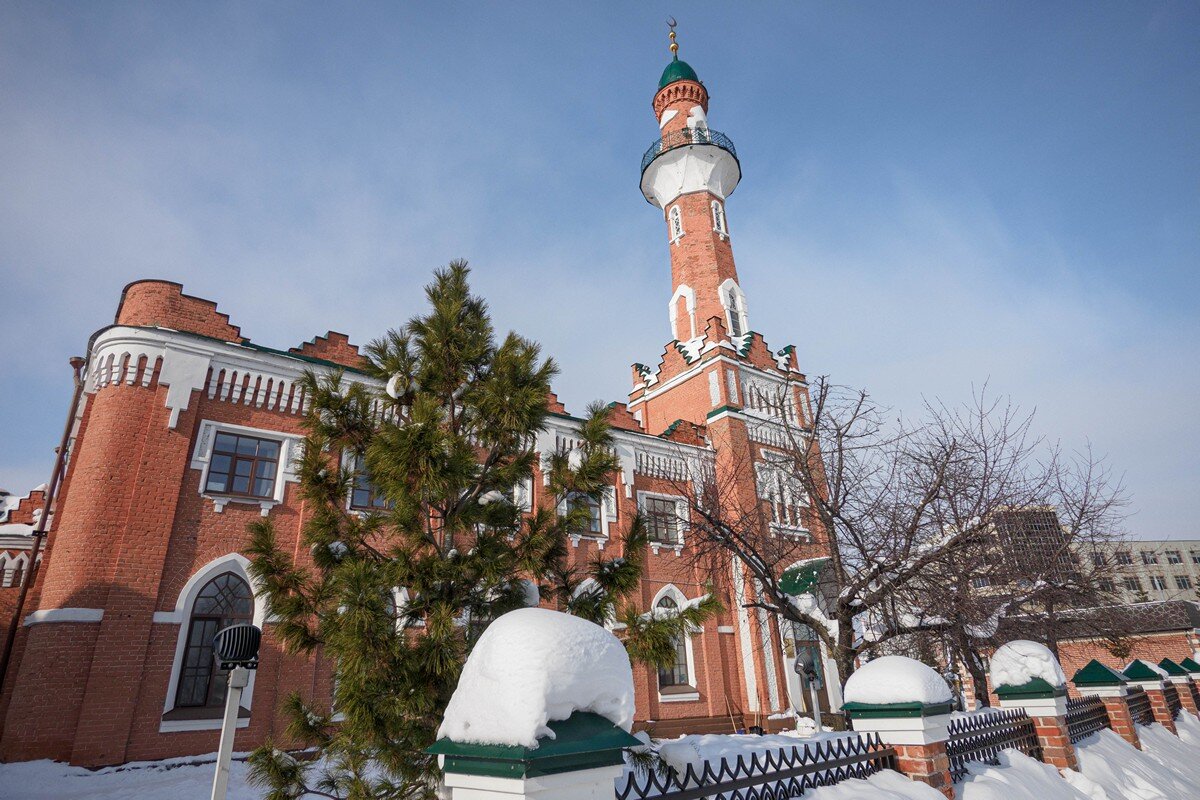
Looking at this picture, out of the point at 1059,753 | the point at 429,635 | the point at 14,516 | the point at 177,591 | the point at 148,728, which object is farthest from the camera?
the point at 14,516

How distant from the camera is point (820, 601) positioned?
1318cm

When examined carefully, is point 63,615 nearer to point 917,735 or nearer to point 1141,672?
point 917,735

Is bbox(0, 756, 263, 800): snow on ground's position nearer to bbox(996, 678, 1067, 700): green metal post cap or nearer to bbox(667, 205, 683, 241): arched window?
bbox(996, 678, 1067, 700): green metal post cap

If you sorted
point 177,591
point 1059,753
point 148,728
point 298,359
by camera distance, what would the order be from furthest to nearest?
point 298,359
point 177,591
point 148,728
point 1059,753

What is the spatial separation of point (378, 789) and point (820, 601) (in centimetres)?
1069

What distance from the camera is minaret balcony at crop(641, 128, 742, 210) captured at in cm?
2470

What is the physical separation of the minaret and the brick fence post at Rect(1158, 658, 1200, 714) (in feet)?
47.2

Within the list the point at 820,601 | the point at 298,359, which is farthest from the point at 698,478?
the point at 298,359

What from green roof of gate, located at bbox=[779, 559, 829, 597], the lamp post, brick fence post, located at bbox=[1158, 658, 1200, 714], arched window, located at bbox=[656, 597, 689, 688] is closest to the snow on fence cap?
the lamp post

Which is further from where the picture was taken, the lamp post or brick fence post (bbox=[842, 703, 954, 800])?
brick fence post (bbox=[842, 703, 954, 800])

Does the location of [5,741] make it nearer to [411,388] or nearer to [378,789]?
[378,789]

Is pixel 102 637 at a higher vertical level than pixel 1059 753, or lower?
higher

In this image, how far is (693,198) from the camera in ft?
80.4

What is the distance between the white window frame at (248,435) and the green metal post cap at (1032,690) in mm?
11361
